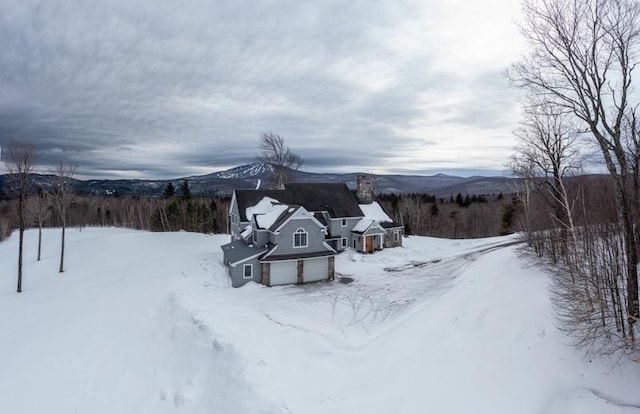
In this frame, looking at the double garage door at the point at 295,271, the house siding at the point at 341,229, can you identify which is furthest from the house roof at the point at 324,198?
the double garage door at the point at 295,271

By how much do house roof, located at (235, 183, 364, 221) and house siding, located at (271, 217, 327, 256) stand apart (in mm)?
8070

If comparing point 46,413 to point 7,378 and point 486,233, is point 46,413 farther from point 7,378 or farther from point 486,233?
point 486,233

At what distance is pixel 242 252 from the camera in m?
23.5

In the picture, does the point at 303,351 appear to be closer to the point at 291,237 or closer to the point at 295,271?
the point at 295,271

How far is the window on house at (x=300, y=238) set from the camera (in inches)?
920

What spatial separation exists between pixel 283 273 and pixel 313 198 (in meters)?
12.1

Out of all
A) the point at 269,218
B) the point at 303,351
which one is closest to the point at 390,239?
the point at 269,218

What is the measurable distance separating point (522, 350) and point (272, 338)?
26.8 feet

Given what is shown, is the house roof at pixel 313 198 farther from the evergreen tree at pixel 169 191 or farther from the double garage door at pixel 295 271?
the evergreen tree at pixel 169 191

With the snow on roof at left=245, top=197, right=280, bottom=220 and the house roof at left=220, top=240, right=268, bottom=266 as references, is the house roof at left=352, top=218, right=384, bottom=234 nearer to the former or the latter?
the snow on roof at left=245, top=197, right=280, bottom=220

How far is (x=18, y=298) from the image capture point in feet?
65.8

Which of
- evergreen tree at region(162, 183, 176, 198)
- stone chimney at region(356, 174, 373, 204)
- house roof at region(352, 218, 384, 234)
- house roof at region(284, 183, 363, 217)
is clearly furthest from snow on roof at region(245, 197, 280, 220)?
evergreen tree at region(162, 183, 176, 198)

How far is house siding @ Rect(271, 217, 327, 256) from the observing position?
75.3 ft

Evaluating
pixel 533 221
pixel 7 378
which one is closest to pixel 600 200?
pixel 533 221
